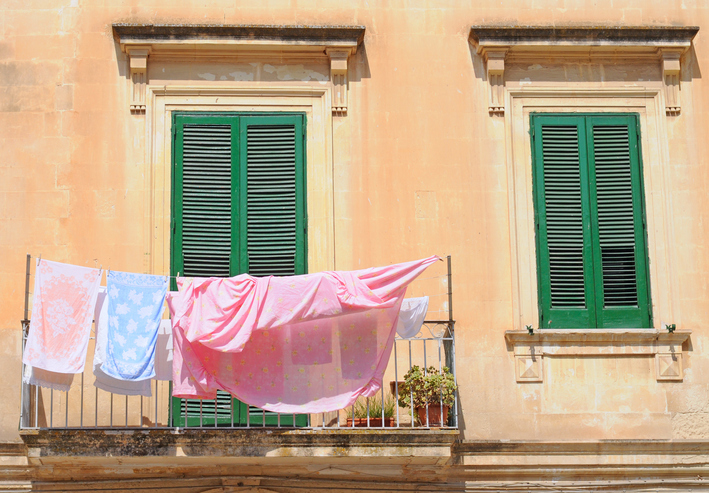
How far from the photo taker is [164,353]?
10.5 m

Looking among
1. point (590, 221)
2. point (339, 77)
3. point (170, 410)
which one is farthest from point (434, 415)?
point (339, 77)

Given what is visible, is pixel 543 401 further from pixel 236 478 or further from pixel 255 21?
pixel 255 21

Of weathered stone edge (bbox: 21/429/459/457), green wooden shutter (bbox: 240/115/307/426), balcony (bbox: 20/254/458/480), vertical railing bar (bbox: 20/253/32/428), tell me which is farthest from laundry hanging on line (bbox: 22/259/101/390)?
green wooden shutter (bbox: 240/115/307/426)

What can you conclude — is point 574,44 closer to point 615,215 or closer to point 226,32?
point 615,215

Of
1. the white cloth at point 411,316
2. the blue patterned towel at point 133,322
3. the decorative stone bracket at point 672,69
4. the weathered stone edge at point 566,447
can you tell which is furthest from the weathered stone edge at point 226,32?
the weathered stone edge at point 566,447

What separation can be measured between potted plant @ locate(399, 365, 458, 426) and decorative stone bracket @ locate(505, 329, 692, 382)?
0.97 meters

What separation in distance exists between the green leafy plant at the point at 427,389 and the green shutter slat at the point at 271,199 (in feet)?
5.53

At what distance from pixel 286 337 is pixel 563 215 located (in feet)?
10.1

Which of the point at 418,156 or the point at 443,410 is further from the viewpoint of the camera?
the point at 418,156

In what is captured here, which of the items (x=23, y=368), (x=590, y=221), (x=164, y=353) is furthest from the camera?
(x=590, y=221)

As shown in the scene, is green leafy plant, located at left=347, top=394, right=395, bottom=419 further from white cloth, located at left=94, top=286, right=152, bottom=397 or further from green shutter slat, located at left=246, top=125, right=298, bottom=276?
white cloth, located at left=94, top=286, right=152, bottom=397

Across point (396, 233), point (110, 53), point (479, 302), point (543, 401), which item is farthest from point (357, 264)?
point (110, 53)

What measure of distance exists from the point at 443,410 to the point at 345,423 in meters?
0.99

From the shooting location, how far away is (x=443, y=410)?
10.4m
